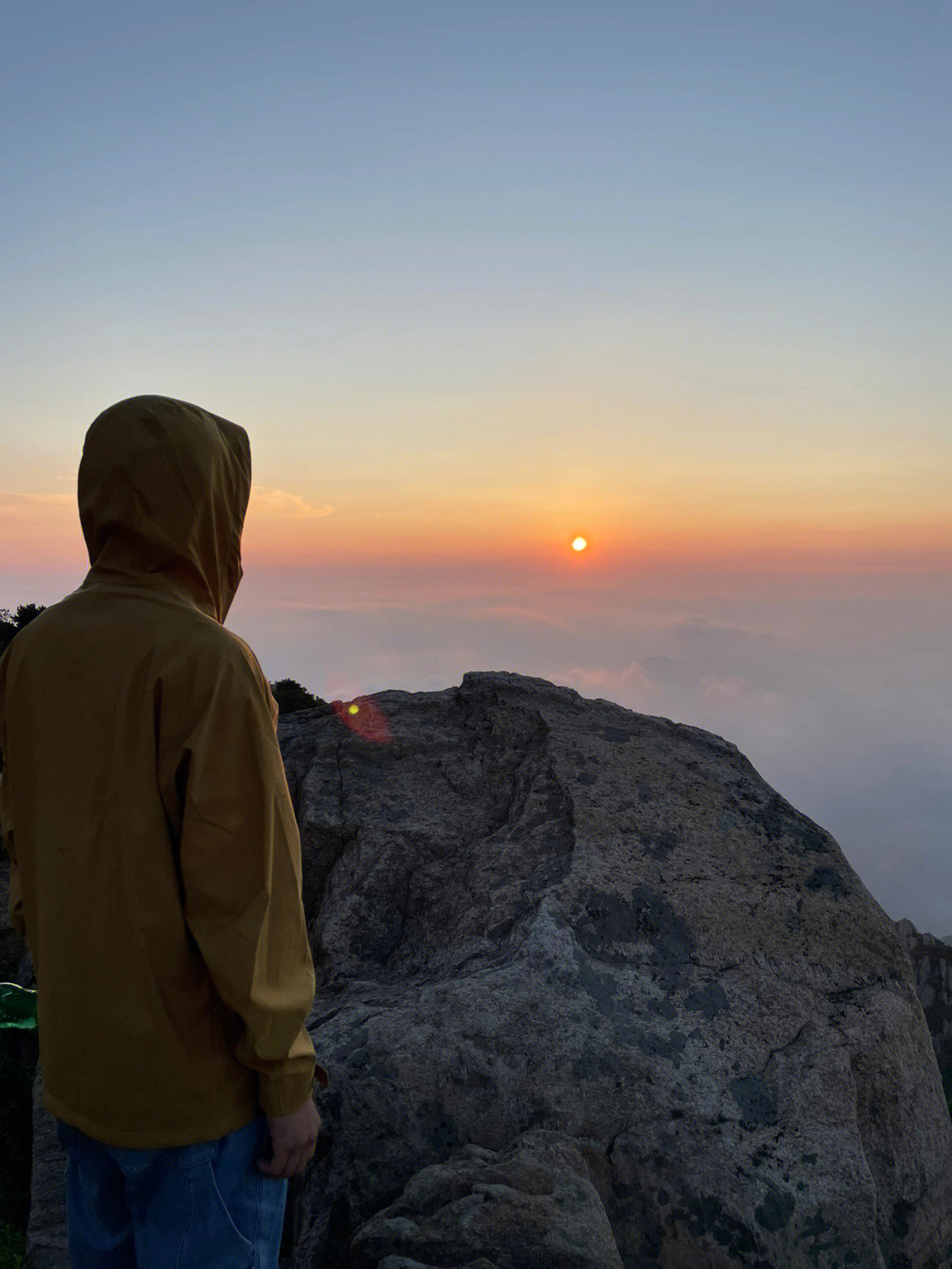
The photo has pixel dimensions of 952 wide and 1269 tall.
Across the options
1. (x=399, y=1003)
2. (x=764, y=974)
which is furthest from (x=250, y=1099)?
(x=764, y=974)

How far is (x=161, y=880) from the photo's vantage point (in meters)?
2.43

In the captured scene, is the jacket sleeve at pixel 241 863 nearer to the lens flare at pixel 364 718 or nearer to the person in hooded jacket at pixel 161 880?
the person in hooded jacket at pixel 161 880

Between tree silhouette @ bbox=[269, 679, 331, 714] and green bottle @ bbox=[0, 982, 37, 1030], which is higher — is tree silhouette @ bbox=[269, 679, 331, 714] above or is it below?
above

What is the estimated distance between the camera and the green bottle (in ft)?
18.0

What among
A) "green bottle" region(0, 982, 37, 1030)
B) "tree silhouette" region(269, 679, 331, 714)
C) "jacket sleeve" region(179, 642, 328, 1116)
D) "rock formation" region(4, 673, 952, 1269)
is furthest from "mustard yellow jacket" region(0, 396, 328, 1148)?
"tree silhouette" region(269, 679, 331, 714)

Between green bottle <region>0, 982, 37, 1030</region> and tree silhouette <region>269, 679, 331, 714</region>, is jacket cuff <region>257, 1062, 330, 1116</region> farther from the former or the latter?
tree silhouette <region>269, 679, 331, 714</region>

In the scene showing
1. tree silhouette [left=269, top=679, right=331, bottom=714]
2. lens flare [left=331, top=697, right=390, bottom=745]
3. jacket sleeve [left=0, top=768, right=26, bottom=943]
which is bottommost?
jacket sleeve [left=0, top=768, right=26, bottom=943]

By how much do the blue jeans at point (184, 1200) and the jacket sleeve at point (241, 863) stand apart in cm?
24

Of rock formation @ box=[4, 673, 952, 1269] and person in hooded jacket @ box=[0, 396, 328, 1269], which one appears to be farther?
rock formation @ box=[4, 673, 952, 1269]

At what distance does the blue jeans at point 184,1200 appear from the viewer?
8.13 feet

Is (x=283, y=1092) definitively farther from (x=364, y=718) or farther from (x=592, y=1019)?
(x=364, y=718)

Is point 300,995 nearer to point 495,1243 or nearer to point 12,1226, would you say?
point 495,1243

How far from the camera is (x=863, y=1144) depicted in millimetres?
4547

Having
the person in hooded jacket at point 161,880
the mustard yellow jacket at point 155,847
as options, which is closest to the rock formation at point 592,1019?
the person in hooded jacket at point 161,880
